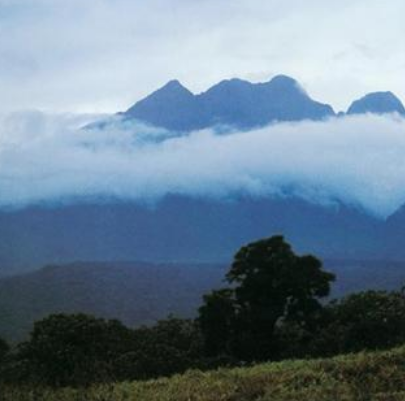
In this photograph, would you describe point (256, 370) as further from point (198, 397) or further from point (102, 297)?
point (102, 297)

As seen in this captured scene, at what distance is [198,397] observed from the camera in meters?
13.7

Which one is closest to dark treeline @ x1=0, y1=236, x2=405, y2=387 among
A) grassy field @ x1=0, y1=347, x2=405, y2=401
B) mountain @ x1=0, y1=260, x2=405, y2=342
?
grassy field @ x1=0, y1=347, x2=405, y2=401

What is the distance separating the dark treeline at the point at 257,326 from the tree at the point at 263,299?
0.14 ft

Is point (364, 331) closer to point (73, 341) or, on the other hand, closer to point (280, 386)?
point (73, 341)

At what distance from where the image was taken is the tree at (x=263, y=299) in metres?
35.4

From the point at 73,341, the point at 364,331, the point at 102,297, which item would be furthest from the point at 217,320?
the point at 102,297

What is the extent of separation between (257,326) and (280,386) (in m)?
21.3

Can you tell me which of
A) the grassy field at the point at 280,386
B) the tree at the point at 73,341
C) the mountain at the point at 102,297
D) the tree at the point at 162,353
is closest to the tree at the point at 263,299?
the tree at the point at 162,353

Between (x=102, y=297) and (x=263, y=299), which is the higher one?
(x=263, y=299)

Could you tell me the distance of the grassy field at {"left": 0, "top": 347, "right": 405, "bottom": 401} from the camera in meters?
13.6

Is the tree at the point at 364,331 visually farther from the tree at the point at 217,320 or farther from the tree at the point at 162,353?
the tree at the point at 162,353

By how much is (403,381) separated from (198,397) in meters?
3.51

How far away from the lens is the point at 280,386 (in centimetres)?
1427

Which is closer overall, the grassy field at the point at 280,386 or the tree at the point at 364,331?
the grassy field at the point at 280,386
